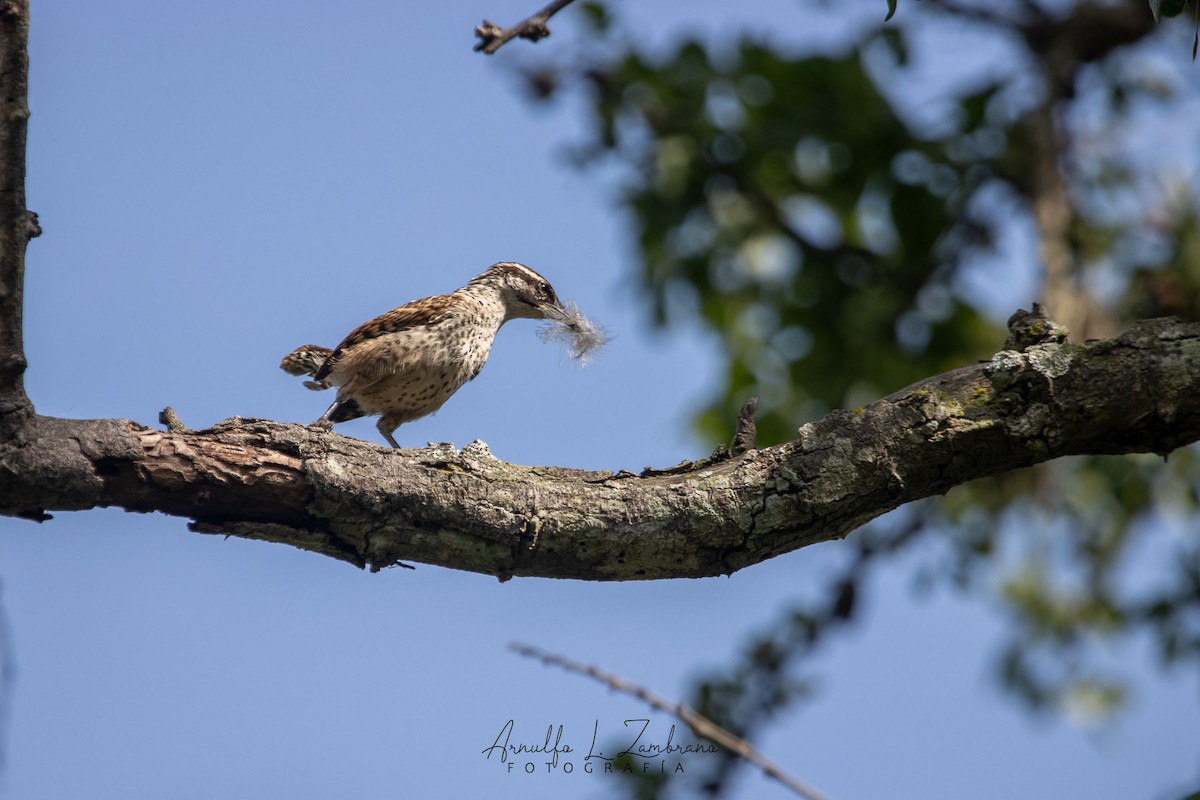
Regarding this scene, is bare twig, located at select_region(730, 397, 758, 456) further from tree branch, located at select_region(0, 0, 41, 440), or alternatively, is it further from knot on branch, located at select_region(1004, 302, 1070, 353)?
tree branch, located at select_region(0, 0, 41, 440)

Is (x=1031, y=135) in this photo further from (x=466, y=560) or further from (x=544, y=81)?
(x=466, y=560)

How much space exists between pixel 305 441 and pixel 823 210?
602cm

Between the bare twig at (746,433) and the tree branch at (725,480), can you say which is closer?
the tree branch at (725,480)

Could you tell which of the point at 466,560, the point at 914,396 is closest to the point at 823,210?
the point at 914,396

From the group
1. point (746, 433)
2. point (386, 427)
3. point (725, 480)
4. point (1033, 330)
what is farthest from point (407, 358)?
point (1033, 330)

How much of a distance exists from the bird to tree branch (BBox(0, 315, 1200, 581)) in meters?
2.46

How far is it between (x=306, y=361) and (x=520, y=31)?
4.46 m

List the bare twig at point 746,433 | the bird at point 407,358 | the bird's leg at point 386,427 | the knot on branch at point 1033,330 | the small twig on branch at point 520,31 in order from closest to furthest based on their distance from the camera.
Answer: the small twig on branch at point 520,31 < the knot on branch at point 1033,330 < the bare twig at point 746,433 < the bird at point 407,358 < the bird's leg at point 386,427

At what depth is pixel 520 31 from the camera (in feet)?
10.3

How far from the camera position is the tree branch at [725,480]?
3.74 meters

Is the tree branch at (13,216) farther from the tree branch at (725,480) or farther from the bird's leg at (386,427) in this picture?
the bird's leg at (386,427)

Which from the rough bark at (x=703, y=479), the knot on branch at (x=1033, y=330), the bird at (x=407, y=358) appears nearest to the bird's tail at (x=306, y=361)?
the bird at (x=407, y=358)

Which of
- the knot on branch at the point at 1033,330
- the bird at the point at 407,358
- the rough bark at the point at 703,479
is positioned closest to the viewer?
the rough bark at the point at 703,479

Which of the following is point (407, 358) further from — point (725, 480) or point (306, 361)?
point (725, 480)
